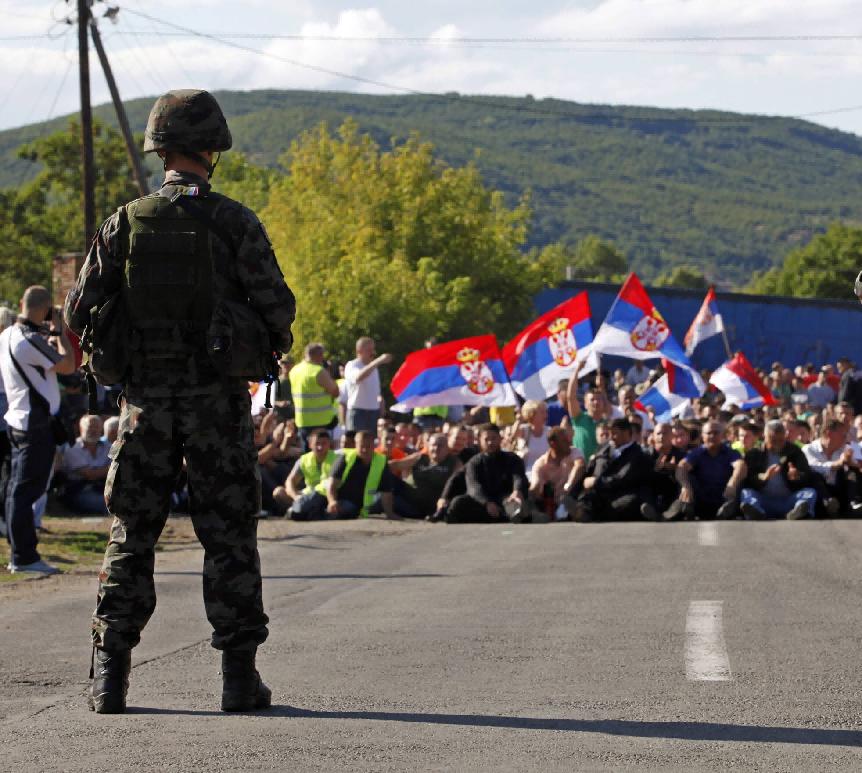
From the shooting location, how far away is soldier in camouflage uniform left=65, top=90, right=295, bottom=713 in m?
5.68

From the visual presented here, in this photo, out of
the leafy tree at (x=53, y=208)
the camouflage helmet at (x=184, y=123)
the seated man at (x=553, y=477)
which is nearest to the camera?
the camouflage helmet at (x=184, y=123)

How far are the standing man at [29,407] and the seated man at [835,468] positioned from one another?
9.52m

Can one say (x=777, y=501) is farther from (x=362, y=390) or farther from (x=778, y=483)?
(x=362, y=390)

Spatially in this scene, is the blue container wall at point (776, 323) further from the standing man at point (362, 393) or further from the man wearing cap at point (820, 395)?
the standing man at point (362, 393)

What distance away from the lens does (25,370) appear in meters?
11.6

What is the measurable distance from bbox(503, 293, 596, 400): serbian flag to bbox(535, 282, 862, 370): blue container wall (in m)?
45.6

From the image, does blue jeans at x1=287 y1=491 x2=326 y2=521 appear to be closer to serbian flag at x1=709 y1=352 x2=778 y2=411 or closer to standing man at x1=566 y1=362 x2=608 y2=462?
standing man at x1=566 y1=362 x2=608 y2=462

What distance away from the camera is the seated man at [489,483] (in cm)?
1836

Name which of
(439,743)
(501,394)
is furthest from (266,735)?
(501,394)

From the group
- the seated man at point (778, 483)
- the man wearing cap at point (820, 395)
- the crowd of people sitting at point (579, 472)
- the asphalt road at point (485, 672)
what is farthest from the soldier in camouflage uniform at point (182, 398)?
the man wearing cap at point (820, 395)

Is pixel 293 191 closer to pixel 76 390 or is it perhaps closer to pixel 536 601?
pixel 76 390

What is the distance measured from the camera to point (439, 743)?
5.09 m

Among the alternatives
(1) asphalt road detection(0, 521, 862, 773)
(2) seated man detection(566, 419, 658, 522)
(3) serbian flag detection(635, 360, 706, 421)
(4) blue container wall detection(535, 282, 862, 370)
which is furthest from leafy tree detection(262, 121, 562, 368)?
(1) asphalt road detection(0, 521, 862, 773)

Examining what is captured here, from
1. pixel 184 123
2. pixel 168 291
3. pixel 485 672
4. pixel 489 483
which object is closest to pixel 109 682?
pixel 168 291
